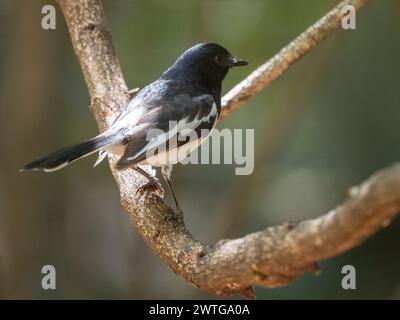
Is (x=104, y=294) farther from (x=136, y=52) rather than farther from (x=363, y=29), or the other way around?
(x=363, y=29)

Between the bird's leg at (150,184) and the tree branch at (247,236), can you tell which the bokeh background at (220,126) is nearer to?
the tree branch at (247,236)

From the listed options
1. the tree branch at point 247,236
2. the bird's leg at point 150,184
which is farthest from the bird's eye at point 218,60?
the bird's leg at point 150,184

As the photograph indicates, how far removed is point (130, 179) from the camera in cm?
312

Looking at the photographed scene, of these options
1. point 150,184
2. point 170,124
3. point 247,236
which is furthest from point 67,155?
point 247,236

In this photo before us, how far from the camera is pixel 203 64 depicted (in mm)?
3625

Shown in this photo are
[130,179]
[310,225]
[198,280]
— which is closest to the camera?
[310,225]

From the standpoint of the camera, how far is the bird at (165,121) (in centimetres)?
271

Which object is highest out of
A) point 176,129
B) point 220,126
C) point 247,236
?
point 220,126

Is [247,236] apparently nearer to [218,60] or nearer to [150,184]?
[150,184]

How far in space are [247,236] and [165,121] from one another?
1.16m

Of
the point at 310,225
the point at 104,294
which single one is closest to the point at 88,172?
the point at 104,294

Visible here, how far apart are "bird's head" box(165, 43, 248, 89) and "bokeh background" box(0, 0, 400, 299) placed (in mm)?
1064

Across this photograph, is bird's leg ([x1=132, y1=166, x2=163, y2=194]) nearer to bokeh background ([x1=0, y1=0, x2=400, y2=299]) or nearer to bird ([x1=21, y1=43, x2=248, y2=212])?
bird ([x1=21, y1=43, x2=248, y2=212])

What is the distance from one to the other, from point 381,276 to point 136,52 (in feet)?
9.65
